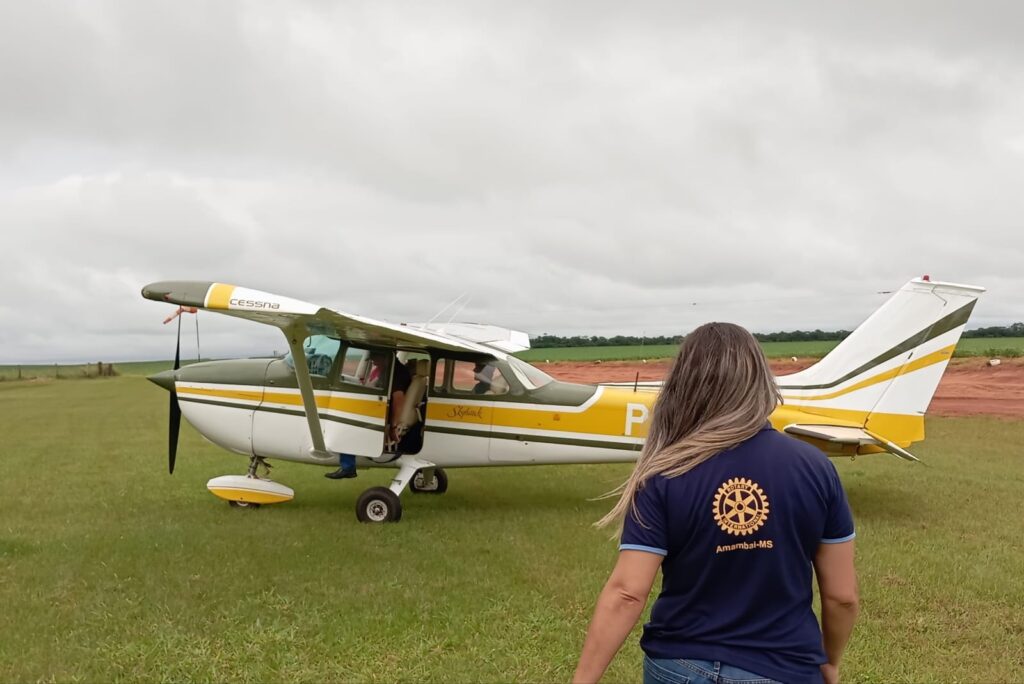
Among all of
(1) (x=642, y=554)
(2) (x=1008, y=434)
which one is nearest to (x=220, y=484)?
(1) (x=642, y=554)

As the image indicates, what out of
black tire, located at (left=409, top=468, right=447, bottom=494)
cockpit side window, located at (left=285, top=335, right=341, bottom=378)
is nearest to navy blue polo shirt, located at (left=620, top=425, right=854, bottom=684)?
cockpit side window, located at (left=285, top=335, right=341, bottom=378)

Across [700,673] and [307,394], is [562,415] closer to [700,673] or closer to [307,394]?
[307,394]

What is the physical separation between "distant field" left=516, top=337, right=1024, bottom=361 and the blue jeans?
92.1 feet

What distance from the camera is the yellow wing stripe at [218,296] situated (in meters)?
6.14

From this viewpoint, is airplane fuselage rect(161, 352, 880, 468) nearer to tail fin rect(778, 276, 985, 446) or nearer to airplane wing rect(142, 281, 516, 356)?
tail fin rect(778, 276, 985, 446)

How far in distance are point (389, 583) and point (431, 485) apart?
4.18m

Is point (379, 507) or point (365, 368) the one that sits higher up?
point (365, 368)

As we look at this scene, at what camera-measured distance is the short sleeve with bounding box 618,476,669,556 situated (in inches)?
74.2

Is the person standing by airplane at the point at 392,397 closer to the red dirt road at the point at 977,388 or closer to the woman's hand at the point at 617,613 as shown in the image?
the woman's hand at the point at 617,613

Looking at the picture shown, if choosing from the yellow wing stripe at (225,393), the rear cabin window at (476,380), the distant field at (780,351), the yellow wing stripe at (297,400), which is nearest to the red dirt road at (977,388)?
the distant field at (780,351)

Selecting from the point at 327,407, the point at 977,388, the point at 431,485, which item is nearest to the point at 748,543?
the point at 327,407

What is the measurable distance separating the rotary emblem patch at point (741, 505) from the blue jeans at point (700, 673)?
38cm

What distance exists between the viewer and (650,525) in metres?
1.89

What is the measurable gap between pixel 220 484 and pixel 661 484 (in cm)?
768
